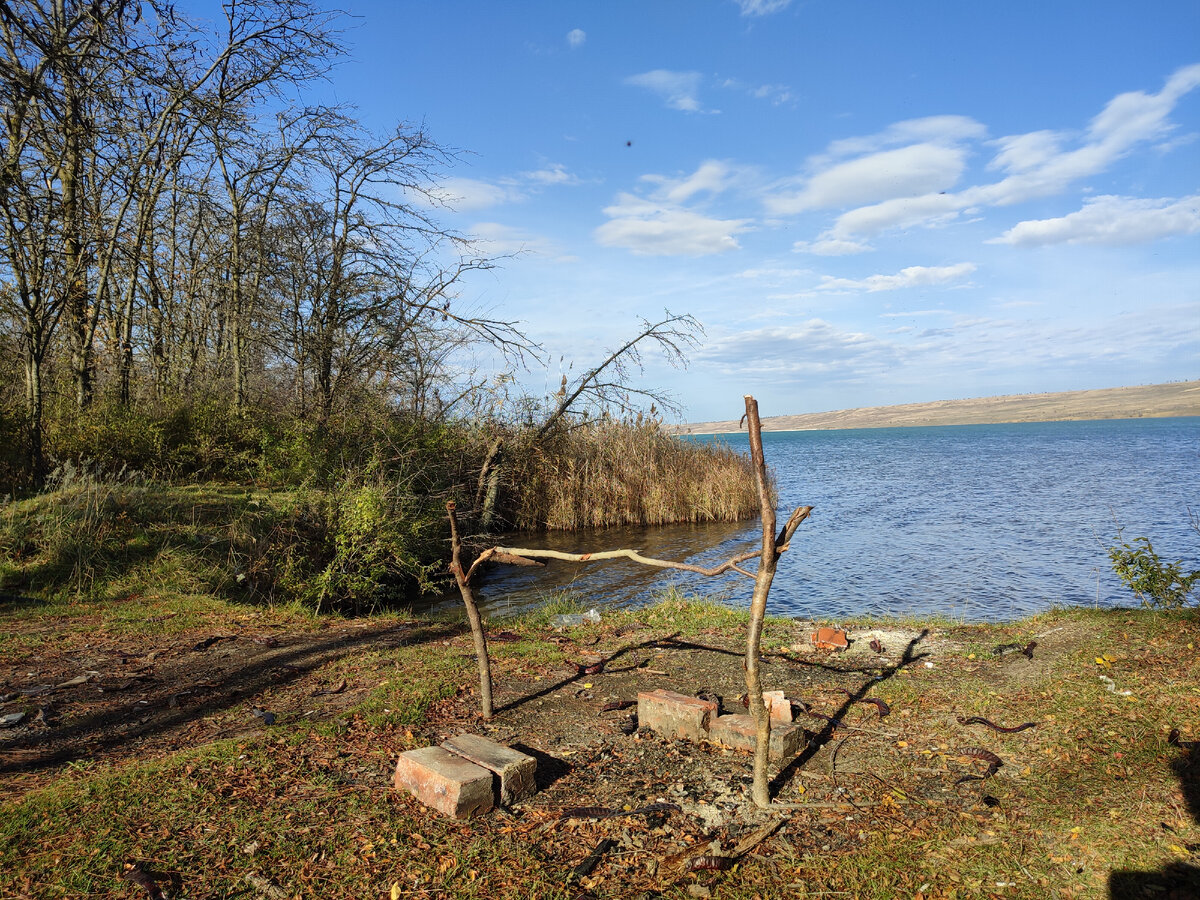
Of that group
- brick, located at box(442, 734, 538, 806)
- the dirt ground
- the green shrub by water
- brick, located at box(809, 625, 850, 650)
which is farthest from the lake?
brick, located at box(442, 734, 538, 806)

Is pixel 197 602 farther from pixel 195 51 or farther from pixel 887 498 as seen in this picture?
pixel 887 498

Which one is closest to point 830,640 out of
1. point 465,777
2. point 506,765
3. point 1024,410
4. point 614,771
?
point 614,771

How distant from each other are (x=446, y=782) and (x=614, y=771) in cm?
97

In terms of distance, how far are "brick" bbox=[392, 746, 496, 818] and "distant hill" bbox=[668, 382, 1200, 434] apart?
8444 centimetres

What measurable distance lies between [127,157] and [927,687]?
45.2 feet

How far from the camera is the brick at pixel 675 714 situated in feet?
13.5

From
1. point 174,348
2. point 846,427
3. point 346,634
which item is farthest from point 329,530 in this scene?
point 846,427

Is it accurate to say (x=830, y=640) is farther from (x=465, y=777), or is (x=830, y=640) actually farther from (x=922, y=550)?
(x=922, y=550)

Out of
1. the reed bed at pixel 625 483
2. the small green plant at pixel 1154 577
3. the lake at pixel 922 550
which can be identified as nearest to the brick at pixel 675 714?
the small green plant at pixel 1154 577

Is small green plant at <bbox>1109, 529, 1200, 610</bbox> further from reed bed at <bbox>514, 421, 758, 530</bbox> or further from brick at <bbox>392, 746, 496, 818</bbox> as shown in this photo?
reed bed at <bbox>514, 421, 758, 530</bbox>

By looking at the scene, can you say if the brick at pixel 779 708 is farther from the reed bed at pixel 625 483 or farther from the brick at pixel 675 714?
the reed bed at pixel 625 483

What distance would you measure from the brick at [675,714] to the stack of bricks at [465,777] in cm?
96

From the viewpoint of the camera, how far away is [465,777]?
331 centimetres

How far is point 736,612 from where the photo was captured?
703cm
